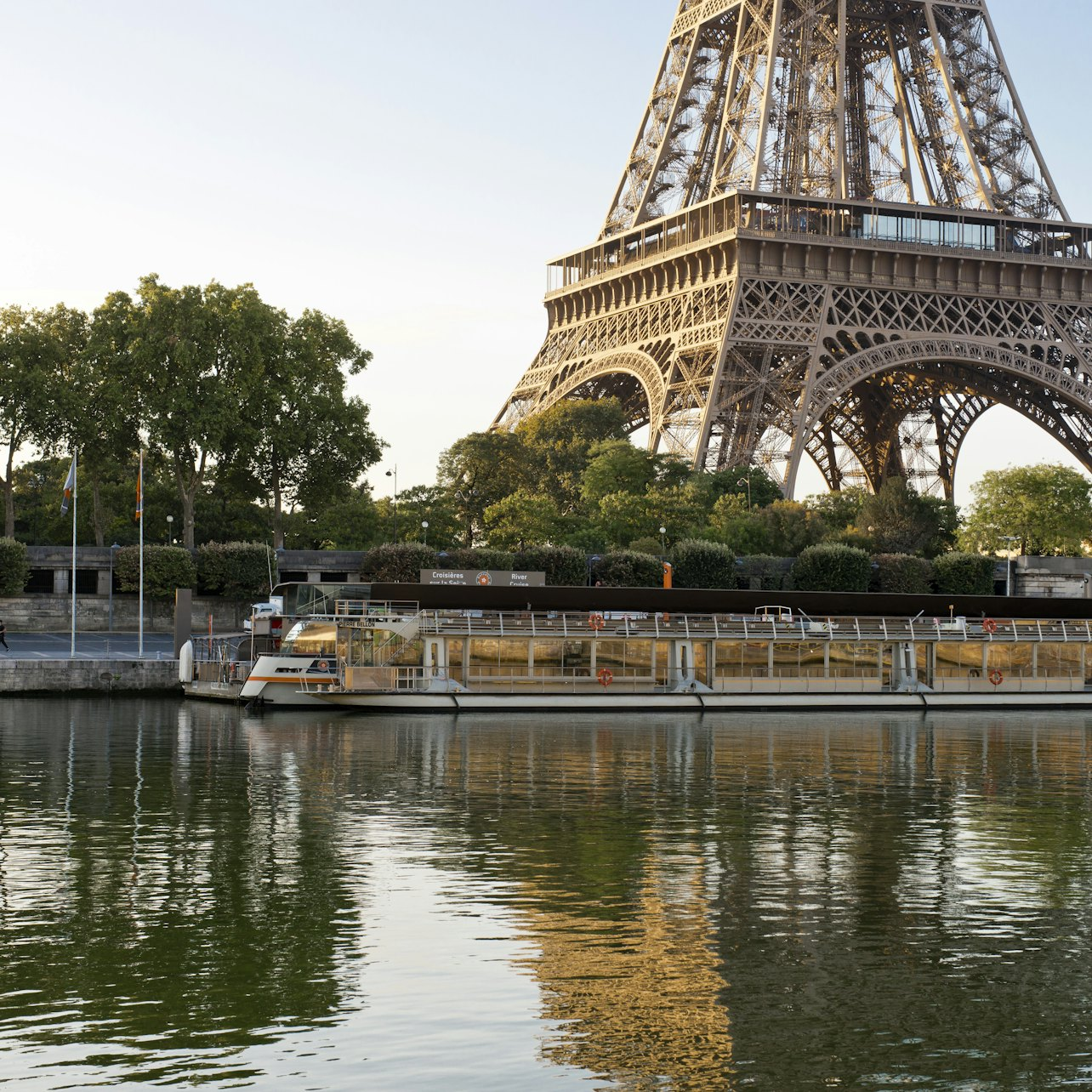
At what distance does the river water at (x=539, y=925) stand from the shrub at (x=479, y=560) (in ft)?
130

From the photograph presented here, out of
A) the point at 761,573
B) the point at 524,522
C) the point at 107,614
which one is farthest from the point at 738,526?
the point at 107,614

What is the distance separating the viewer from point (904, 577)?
244 feet

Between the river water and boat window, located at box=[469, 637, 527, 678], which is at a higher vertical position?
boat window, located at box=[469, 637, 527, 678]

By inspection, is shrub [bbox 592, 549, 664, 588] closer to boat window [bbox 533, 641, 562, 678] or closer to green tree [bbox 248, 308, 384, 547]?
green tree [bbox 248, 308, 384, 547]

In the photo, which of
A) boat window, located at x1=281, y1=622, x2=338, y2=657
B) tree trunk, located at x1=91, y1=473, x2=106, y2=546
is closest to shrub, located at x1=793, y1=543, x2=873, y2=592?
boat window, located at x1=281, y1=622, x2=338, y2=657

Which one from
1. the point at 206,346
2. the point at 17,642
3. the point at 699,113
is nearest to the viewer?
the point at 17,642

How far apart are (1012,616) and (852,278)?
2778 cm

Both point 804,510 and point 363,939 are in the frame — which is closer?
point 363,939

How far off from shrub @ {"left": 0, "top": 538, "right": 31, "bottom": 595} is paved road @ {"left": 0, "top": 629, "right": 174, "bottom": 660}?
200 cm

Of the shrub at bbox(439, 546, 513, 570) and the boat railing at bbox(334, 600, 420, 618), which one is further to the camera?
the shrub at bbox(439, 546, 513, 570)

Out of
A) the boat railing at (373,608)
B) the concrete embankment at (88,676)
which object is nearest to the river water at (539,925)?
the boat railing at (373,608)

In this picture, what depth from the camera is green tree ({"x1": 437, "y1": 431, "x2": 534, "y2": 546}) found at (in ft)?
278

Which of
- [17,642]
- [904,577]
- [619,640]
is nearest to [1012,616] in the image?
[619,640]

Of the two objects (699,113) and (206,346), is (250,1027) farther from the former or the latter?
(699,113)
